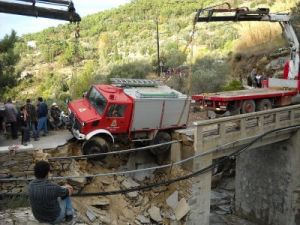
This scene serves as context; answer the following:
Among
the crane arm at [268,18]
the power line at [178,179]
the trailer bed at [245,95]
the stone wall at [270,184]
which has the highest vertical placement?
the crane arm at [268,18]

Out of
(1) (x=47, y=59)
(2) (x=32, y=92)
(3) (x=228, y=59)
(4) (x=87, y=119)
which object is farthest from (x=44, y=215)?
(1) (x=47, y=59)

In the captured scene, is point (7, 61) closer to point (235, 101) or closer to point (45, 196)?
point (235, 101)

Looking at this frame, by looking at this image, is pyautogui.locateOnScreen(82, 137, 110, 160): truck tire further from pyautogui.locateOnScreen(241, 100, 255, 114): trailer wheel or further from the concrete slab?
pyautogui.locateOnScreen(241, 100, 255, 114): trailer wheel

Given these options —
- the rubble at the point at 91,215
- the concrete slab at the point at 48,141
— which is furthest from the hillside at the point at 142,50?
the rubble at the point at 91,215

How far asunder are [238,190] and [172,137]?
734 centimetres

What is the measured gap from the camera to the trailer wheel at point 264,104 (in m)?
17.1

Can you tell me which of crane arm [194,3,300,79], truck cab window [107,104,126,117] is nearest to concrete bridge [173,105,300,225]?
truck cab window [107,104,126,117]

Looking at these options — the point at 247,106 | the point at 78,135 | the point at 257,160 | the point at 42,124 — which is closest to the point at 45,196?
the point at 78,135

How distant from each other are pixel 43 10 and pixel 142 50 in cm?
3692

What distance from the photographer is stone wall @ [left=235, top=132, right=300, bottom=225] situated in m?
17.4

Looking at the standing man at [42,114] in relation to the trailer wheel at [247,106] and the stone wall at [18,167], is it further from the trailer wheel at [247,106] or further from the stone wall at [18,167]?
the trailer wheel at [247,106]

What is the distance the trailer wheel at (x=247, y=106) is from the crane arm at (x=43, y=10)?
875cm

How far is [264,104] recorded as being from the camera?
17.4 m

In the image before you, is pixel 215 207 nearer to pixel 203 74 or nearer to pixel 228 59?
pixel 203 74
